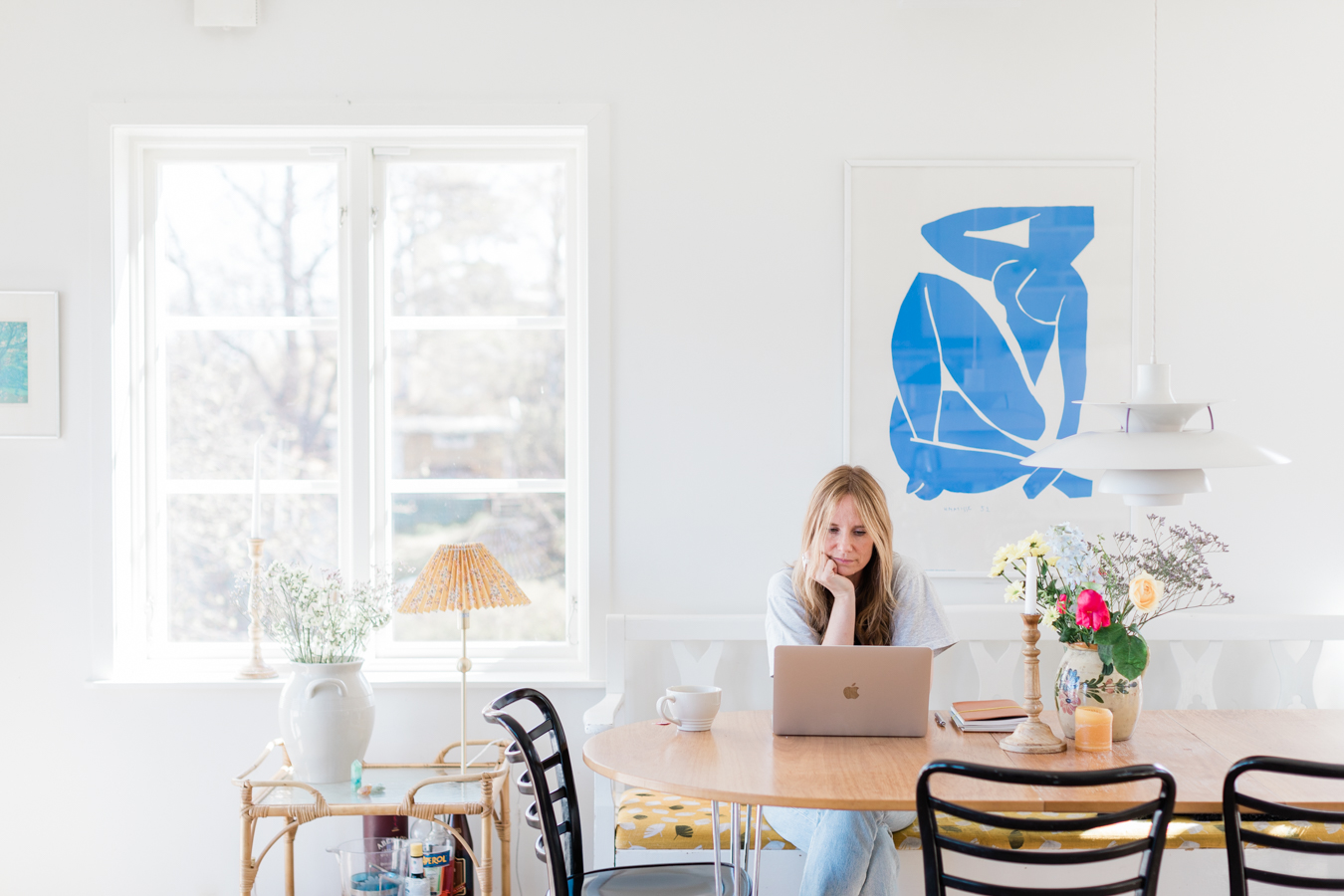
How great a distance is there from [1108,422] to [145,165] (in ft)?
9.60

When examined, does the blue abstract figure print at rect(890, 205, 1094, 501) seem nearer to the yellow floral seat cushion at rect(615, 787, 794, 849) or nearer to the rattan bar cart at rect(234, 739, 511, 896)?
the yellow floral seat cushion at rect(615, 787, 794, 849)

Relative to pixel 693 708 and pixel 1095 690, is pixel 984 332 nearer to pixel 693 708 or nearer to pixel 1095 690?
pixel 1095 690

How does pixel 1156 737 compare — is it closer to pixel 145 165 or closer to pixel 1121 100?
pixel 1121 100

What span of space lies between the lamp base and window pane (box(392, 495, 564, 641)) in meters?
1.47

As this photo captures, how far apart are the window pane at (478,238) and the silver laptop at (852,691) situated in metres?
1.49

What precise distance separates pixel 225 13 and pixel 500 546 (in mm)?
1699

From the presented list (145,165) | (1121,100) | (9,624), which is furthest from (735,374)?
(9,624)

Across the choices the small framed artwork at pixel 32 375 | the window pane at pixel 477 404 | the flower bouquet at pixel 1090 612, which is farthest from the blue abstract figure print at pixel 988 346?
the small framed artwork at pixel 32 375

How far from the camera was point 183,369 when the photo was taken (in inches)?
119

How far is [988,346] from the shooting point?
2.89 metres

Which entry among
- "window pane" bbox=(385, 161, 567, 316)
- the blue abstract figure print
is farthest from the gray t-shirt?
"window pane" bbox=(385, 161, 567, 316)

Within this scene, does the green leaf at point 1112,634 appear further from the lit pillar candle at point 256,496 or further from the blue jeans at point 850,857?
the lit pillar candle at point 256,496

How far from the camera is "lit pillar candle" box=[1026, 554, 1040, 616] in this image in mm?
1929

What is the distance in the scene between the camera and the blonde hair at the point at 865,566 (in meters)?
2.44
